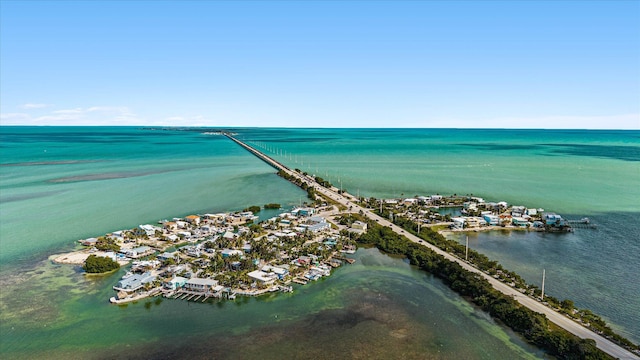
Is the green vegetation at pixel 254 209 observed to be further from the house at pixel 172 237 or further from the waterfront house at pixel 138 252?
the waterfront house at pixel 138 252

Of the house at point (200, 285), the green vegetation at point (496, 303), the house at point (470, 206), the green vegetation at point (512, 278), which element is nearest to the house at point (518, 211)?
the house at point (470, 206)

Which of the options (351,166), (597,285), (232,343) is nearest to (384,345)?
(232,343)

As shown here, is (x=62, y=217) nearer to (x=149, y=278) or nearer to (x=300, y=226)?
(x=149, y=278)

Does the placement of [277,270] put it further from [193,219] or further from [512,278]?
[512,278]

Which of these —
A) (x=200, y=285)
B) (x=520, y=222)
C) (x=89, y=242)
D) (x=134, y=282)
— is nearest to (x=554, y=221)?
(x=520, y=222)

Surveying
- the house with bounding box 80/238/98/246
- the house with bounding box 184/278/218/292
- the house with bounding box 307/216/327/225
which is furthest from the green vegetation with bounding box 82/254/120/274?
the house with bounding box 307/216/327/225

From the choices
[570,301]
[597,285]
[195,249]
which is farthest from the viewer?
[195,249]

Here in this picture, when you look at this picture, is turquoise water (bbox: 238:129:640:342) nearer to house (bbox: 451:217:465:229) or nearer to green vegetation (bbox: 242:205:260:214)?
house (bbox: 451:217:465:229)

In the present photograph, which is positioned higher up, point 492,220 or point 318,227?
point 492,220
